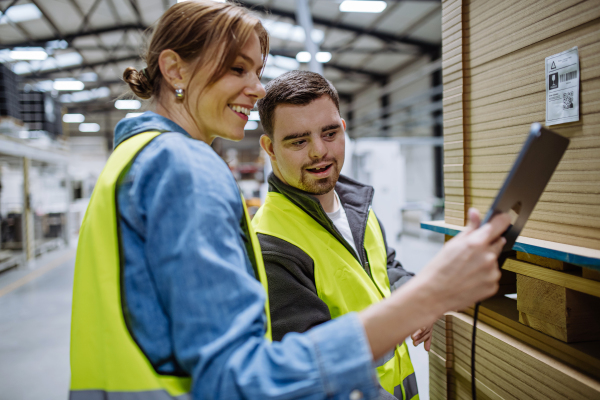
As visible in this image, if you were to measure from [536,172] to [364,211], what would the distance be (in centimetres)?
90

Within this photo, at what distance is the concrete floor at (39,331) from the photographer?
3.13 metres

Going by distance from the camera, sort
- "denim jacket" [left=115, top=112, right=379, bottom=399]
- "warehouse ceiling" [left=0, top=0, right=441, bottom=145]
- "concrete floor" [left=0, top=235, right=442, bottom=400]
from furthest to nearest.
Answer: "warehouse ceiling" [left=0, top=0, right=441, bottom=145] < "concrete floor" [left=0, top=235, right=442, bottom=400] < "denim jacket" [left=115, top=112, right=379, bottom=399]

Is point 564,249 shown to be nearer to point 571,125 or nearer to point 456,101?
point 571,125

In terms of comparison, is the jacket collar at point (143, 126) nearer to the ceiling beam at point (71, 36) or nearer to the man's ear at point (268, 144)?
the man's ear at point (268, 144)

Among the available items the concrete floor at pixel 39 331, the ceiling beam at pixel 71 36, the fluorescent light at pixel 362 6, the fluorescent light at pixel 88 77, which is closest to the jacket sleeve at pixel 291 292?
the concrete floor at pixel 39 331

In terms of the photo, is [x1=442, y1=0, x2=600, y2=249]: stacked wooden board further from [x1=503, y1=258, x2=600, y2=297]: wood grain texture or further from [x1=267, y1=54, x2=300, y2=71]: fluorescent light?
[x1=267, y1=54, x2=300, y2=71]: fluorescent light

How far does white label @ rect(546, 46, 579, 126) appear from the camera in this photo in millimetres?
997

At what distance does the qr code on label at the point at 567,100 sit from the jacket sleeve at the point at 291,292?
3.03ft

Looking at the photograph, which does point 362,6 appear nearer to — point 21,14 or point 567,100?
point 567,100

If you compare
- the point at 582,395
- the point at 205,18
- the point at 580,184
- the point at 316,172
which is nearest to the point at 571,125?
the point at 580,184

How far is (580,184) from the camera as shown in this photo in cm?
100

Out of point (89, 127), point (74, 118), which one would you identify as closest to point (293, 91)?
point (74, 118)

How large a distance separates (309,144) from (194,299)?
3.12 feet

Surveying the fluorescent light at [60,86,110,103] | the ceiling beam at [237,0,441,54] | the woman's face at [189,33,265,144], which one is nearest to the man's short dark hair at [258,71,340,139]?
the woman's face at [189,33,265,144]
